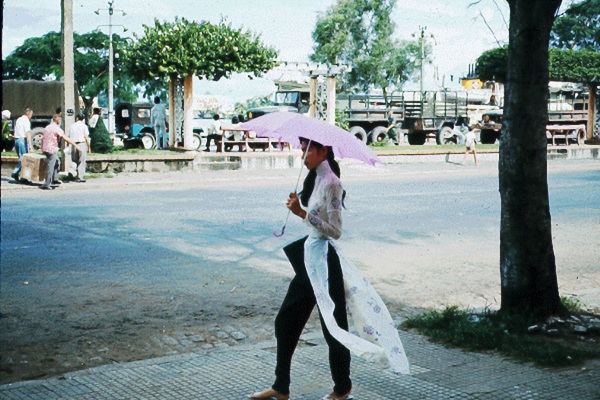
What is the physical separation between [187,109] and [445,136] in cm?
→ 1613

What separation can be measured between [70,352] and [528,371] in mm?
3318

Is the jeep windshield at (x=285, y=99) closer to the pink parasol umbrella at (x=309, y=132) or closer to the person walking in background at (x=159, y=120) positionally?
the person walking in background at (x=159, y=120)

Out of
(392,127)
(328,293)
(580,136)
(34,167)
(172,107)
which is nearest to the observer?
(328,293)

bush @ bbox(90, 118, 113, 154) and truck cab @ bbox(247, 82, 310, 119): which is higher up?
truck cab @ bbox(247, 82, 310, 119)

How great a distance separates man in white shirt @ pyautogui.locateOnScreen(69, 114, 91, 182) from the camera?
61.7 feet

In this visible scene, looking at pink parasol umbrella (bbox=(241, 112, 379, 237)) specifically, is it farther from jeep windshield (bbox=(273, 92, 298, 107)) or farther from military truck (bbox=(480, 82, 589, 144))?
military truck (bbox=(480, 82, 589, 144))

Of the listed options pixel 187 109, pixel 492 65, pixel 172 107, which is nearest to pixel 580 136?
pixel 492 65

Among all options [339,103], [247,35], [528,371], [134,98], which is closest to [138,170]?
[247,35]

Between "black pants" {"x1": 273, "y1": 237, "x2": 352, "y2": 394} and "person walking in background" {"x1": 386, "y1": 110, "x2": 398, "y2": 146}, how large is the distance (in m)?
29.7

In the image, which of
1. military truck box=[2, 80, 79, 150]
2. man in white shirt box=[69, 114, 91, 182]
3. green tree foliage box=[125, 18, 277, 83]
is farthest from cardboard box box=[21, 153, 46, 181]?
military truck box=[2, 80, 79, 150]

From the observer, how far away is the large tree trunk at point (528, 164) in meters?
5.93

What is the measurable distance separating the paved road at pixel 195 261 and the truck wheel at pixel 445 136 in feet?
66.3

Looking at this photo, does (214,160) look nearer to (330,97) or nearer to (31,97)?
(330,97)

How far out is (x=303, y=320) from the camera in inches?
180
